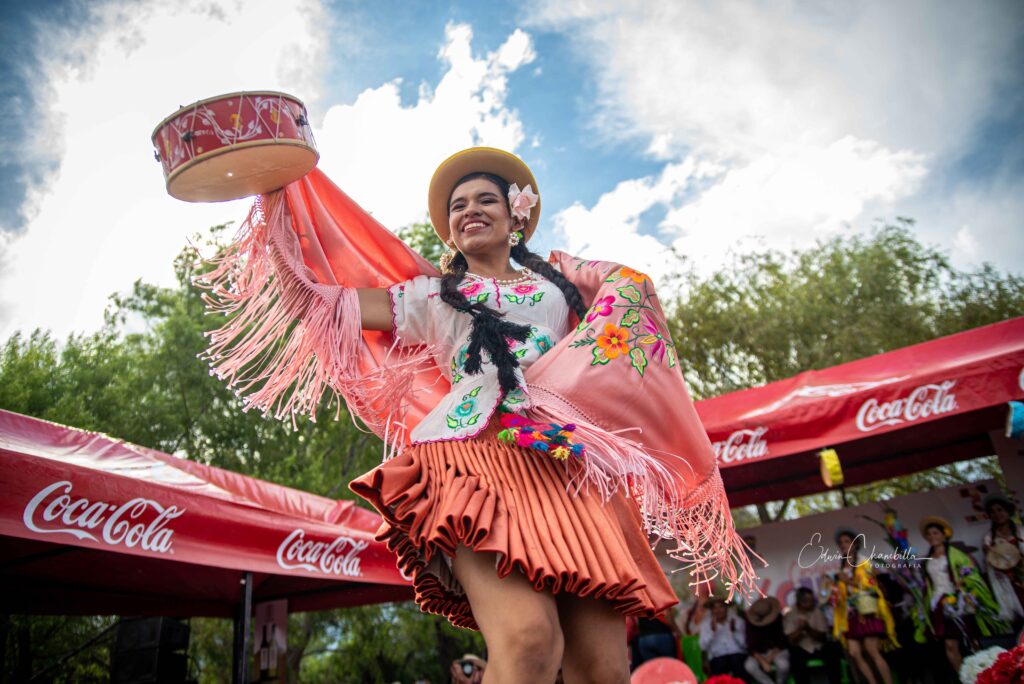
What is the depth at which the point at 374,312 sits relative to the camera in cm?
242

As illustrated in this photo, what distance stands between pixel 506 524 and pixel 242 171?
54.6 inches

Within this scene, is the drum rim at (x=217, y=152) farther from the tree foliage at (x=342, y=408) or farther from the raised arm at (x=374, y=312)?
the tree foliage at (x=342, y=408)

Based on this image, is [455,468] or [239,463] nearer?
[455,468]

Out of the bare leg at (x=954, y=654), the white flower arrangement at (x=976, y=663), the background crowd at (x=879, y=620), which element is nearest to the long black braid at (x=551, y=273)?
the white flower arrangement at (x=976, y=663)

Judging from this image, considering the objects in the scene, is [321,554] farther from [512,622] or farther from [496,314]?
[512,622]

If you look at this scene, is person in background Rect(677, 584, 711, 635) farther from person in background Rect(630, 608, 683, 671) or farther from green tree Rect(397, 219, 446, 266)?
green tree Rect(397, 219, 446, 266)

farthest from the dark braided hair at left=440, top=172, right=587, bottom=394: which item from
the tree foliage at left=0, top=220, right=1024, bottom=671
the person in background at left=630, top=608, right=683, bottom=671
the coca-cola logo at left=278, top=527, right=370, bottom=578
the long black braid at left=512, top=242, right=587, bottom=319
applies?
the tree foliage at left=0, top=220, right=1024, bottom=671

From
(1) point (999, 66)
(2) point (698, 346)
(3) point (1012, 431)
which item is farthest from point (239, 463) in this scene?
(1) point (999, 66)

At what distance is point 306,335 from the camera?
2363mm

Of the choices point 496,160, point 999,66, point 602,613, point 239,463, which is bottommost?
point 602,613

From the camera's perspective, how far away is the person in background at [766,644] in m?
7.38

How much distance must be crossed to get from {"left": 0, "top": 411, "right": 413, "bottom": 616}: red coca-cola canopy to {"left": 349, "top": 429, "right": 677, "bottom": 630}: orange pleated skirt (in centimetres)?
236

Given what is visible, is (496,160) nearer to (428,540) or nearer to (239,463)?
(428,540)

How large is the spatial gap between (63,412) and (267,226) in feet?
23.7
